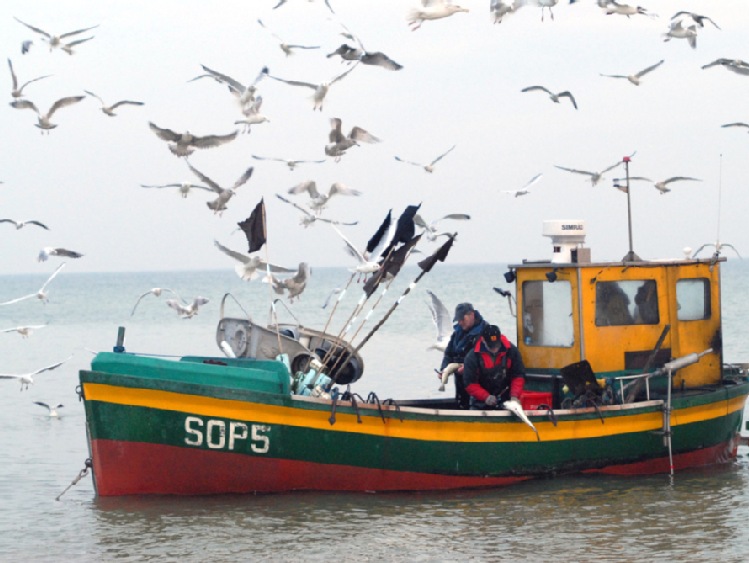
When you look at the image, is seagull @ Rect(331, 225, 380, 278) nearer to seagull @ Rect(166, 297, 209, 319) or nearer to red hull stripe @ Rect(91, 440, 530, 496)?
red hull stripe @ Rect(91, 440, 530, 496)

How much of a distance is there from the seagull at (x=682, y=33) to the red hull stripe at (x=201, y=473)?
838 centimetres

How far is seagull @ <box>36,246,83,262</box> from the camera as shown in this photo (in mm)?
19094

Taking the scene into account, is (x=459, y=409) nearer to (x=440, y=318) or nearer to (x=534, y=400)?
(x=534, y=400)

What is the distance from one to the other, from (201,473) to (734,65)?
874cm

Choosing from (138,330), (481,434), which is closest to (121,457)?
(481,434)

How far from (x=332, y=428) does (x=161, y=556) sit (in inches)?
84.3

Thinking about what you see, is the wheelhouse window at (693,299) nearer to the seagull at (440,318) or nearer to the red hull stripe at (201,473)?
the seagull at (440,318)

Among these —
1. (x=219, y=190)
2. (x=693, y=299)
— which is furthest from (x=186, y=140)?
(x=693, y=299)

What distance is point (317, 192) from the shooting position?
17812 millimetres

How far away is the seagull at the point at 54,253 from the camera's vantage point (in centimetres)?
1909

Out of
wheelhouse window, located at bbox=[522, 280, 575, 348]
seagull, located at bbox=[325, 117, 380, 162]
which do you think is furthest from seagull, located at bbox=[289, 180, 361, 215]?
wheelhouse window, located at bbox=[522, 280, 575, 348]

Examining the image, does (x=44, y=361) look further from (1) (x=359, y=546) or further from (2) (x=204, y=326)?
(1) (x=359, y=546)

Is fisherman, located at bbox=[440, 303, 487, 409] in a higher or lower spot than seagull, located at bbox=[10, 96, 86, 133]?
lower

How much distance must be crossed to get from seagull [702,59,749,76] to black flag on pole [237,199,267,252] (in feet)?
22.1
